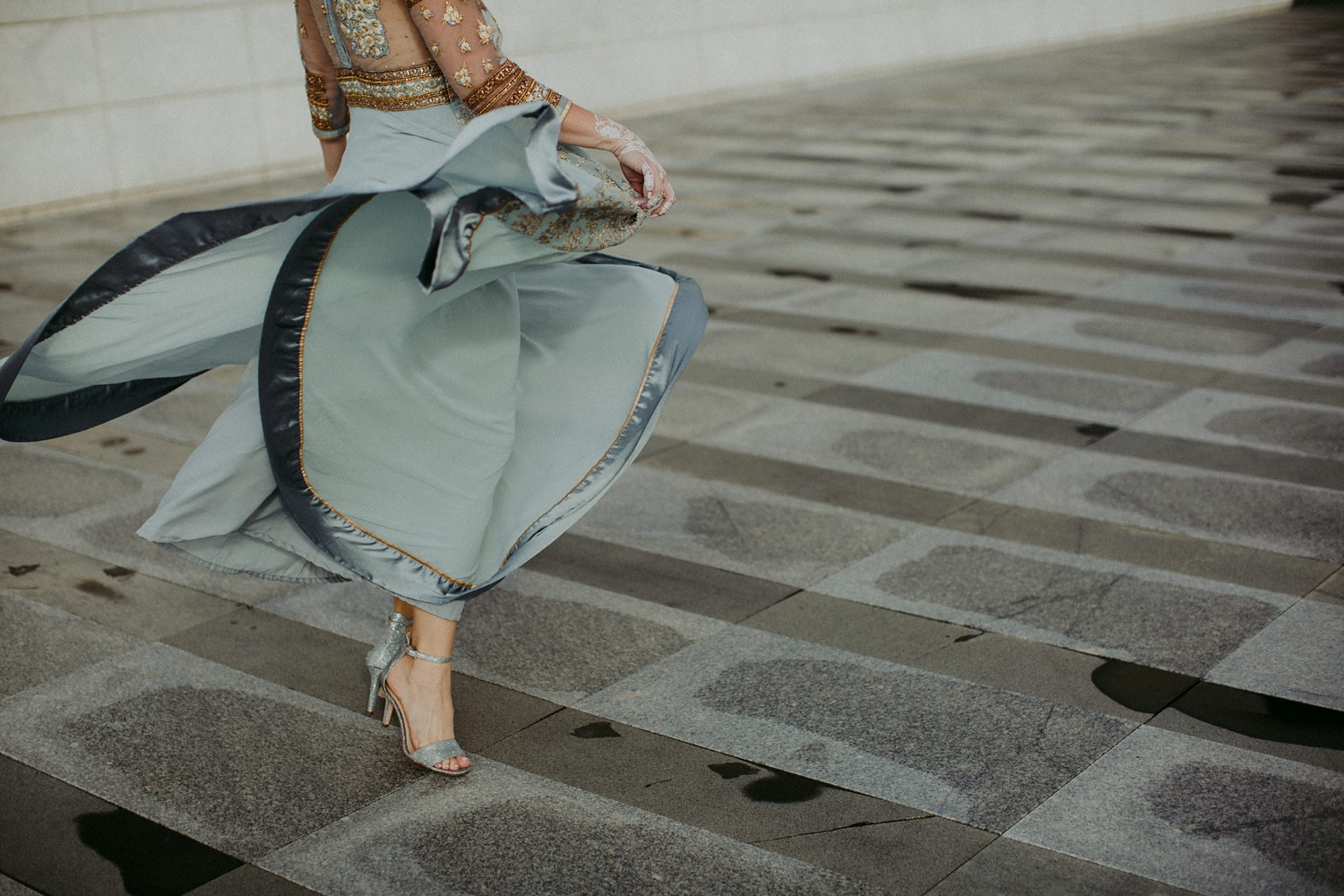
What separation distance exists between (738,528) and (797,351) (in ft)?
5.76

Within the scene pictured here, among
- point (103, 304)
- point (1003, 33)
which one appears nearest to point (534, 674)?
point (103, 304)

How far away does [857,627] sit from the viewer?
3.16 meters

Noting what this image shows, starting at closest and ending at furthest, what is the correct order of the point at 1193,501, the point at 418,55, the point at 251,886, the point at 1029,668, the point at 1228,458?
1. the point at 251,886
2. the point at 418,55
3. the point at 1029,668
4. the point at 1193,501
5. the point at 1228,458

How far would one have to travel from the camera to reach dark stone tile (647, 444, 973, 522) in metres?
3.86

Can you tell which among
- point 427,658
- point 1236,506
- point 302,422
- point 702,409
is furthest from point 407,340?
point 1236,506

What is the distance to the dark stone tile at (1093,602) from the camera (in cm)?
306

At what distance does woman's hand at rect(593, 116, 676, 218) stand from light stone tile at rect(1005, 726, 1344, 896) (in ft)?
4.27

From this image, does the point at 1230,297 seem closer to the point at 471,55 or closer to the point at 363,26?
the point at 471,55

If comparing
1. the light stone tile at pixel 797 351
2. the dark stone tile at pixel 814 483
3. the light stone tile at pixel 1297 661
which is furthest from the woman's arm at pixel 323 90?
the light stone tile at pixel 797 351

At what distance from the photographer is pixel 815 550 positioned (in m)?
3.59

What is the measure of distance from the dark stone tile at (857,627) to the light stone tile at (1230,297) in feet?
10.6

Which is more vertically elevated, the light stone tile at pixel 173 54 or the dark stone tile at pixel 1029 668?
the light stone tile at pixel 173 54

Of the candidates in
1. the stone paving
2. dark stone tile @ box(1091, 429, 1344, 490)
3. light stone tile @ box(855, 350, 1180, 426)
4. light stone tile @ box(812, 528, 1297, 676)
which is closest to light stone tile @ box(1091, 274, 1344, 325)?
the stone paving

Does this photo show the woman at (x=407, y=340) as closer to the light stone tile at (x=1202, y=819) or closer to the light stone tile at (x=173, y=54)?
the light stone tile at (x=1202, y=819)
